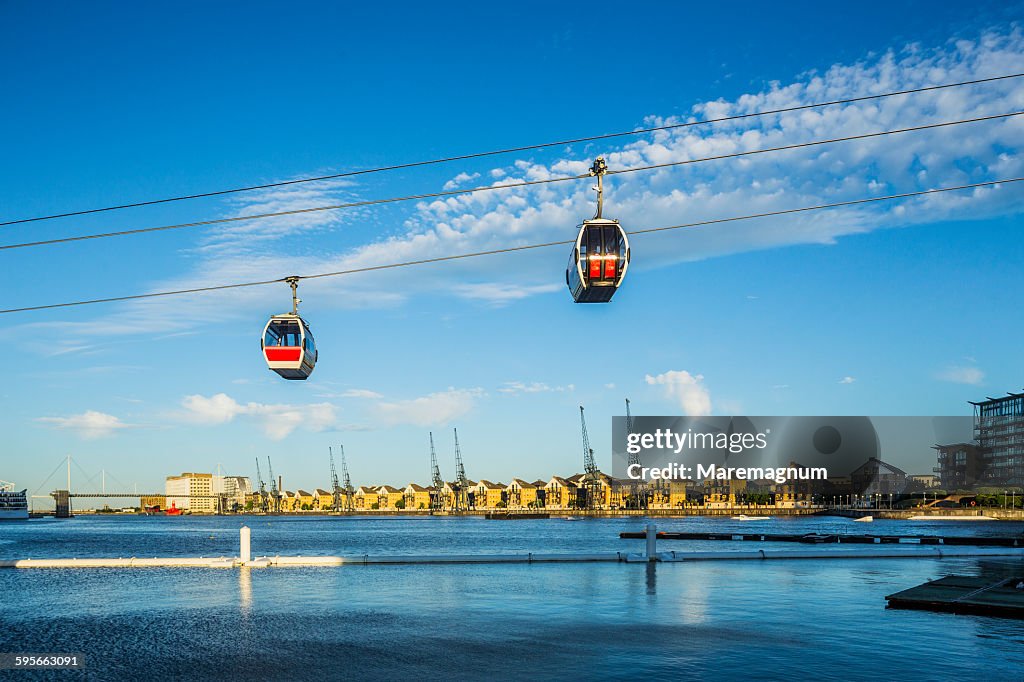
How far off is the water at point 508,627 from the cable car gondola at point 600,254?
7.41 meters

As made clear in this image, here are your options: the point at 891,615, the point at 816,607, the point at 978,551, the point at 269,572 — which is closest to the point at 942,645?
the point at 891,615

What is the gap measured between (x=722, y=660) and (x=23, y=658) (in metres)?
13.7

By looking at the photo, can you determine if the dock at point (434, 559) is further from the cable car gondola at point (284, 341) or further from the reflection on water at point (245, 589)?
the cable car gondola at point (284, 341)

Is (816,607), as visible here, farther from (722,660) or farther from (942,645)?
(722,660)

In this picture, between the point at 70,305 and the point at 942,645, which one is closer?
the point at 942,645

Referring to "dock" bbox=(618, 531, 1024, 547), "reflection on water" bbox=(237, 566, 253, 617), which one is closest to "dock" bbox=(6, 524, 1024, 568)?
A: "reflection on water" bbox=(237, 566, 253, 617)

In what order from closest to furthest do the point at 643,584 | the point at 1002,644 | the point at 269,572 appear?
1. the point at 1002,644
2. the point at 643,584
3. the point at 269,572

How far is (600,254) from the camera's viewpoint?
673 inches

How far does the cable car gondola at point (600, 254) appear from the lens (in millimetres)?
17047

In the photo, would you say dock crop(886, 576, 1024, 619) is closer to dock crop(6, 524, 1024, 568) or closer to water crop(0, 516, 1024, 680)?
water crop(0, 516, 1024, 680)

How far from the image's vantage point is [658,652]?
16094 mm

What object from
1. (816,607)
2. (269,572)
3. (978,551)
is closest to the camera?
(816,607)

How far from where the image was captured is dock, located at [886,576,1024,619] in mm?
20763

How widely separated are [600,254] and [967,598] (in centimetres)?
1417
